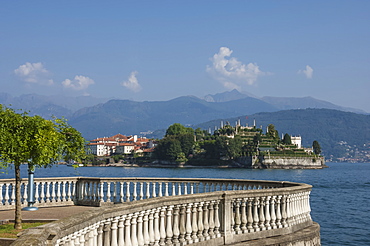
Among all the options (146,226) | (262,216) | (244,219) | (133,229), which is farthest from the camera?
(262,216)

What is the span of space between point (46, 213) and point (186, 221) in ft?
26.2

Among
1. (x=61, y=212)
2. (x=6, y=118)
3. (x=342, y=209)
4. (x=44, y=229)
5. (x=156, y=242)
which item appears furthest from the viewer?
(x=342, y=209)

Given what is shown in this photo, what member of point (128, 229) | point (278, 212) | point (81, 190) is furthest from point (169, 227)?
point (81, 190)

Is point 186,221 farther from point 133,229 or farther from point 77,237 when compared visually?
point 77,237

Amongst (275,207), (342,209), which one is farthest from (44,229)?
(342,209)

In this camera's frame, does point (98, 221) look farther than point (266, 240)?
No

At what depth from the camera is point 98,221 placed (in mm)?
7594

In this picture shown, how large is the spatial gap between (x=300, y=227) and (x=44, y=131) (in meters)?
7.37

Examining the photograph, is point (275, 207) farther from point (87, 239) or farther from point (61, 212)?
point (61, 212)

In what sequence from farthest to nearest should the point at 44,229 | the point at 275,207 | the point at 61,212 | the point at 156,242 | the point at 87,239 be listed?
the point at 61,212 < the point at 275,207 < the point at 156,242 < the point at 87,239 < the point at 44,229

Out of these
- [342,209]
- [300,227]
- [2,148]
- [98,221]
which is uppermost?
[2,148]

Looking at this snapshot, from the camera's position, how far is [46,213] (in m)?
16.5

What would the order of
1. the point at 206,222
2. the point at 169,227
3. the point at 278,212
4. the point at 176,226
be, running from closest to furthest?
1. the point at 169,227
2. the point at 176,226
3. the point at 206,222
4. the point at 278,212

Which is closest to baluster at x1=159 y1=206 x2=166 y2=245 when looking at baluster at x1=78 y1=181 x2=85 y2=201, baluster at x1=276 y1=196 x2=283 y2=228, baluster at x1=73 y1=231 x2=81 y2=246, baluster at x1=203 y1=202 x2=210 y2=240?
baluster at x1=203 y1=202 x2=210 y2=240
